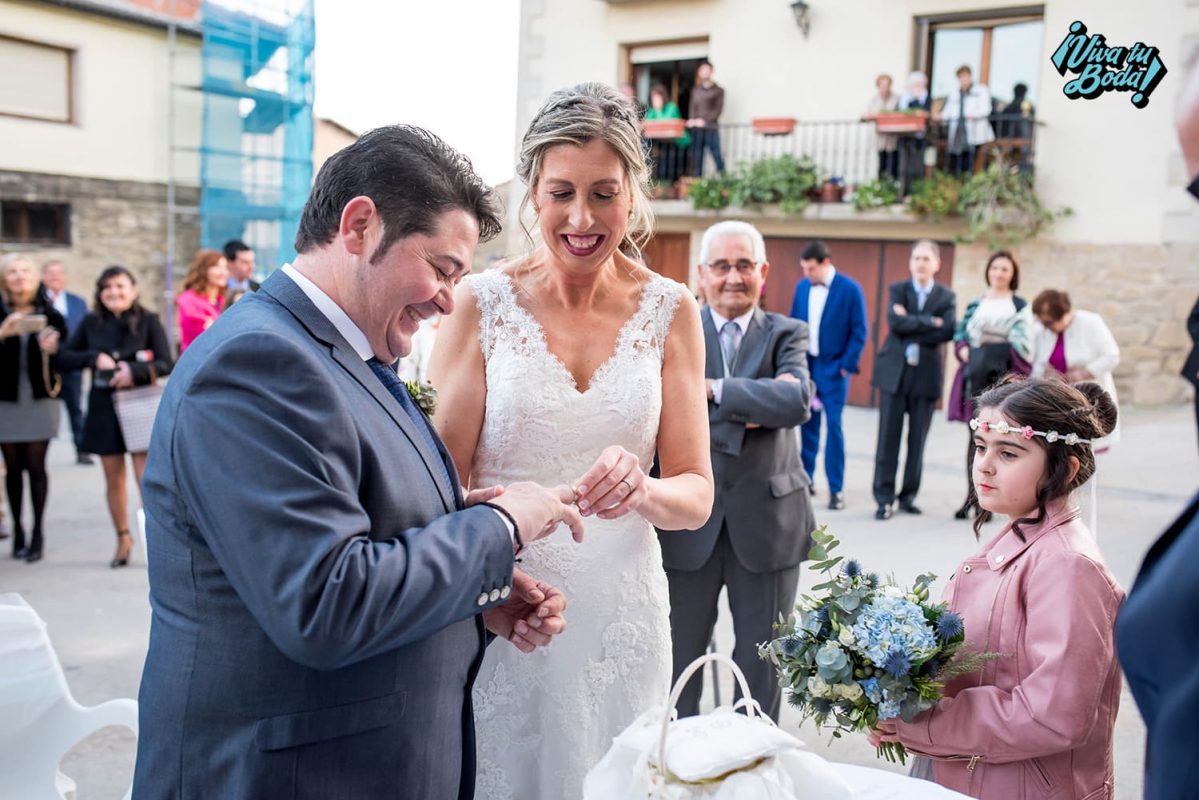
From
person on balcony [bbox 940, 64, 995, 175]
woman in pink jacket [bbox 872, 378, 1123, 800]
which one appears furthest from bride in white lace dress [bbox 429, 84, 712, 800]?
person on balcony [bbox 940, 64, 995, 175]

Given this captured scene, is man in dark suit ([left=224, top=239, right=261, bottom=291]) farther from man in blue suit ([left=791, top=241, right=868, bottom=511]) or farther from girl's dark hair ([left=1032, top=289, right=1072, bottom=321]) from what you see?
girl's dark hair ([left=1032, top=289, right=1072, bottom=321])

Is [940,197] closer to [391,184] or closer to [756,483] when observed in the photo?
[756,483]

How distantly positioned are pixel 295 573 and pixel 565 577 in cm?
111

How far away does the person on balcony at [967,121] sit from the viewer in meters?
13.9

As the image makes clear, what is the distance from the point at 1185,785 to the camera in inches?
37.2

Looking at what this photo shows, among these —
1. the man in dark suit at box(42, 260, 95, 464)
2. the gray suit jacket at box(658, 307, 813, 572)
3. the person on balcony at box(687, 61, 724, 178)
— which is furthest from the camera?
the person on balcony at box(687, 61, 724, 178)

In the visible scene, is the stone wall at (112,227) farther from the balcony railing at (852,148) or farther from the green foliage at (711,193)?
the green foliage at (711,193)

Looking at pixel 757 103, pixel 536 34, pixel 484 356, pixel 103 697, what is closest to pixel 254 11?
pixel 536 34

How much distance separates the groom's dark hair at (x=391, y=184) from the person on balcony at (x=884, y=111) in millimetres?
13960

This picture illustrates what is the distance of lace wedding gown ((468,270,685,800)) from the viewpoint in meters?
2.22

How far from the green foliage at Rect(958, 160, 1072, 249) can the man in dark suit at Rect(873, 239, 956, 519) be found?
647 centimetres

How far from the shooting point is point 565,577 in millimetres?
2264

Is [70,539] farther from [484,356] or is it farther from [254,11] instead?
[254,11]

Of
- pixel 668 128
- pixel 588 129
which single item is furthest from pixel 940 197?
pixel 588 129
